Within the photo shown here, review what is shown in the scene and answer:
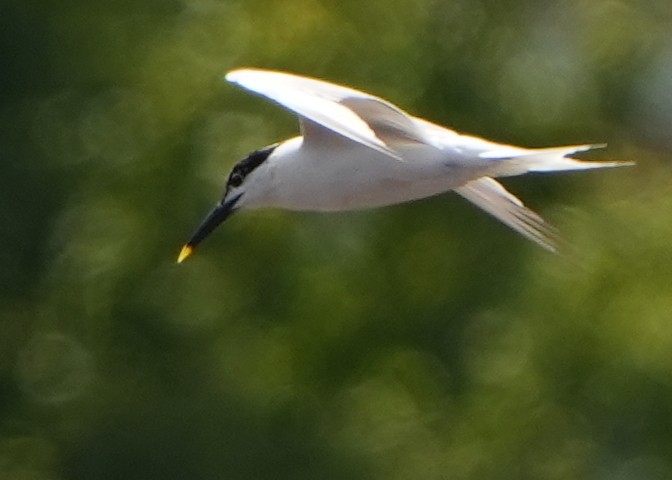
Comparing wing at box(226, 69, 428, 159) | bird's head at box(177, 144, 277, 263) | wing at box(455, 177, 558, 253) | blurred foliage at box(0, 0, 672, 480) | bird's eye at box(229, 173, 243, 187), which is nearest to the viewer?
wing at box(226, 69, 428, 159)

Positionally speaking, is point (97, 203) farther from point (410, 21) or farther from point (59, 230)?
point (410, 21)

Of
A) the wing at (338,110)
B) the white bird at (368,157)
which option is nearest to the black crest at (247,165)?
the white bird at (368,157)

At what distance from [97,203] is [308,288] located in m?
1.29

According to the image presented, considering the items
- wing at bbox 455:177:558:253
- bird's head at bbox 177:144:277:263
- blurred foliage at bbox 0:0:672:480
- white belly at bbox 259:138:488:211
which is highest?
blurred foliage at bbox 0:0:672:480

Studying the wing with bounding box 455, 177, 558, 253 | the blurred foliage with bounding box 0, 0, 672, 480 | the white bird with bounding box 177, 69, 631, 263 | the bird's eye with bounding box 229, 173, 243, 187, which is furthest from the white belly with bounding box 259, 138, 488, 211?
the blurred foliage with bounding box 0, 0, 672, 480

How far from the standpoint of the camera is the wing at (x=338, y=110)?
462cm

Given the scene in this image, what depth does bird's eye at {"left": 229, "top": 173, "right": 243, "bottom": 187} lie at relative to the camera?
5.72 m

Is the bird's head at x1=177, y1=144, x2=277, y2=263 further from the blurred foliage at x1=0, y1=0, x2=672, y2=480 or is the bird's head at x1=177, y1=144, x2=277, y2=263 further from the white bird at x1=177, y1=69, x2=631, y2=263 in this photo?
the blurred foliage at x1=0, y1=0, x2=672, y2=480

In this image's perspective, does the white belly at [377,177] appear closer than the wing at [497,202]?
Yes

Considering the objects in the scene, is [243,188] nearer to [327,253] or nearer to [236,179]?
[236,179]

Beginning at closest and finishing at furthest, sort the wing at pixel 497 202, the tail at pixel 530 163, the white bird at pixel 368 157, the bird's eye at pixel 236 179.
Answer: the white bird at pixel 368 157 → the tail at pixel 530 163 → the bird's eye at pixel 236 179 → the wing at pixel 497 202

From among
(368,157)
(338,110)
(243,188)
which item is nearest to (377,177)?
(368,157)

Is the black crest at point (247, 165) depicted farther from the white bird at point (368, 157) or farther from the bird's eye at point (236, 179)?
the white bird at point (368, 157)

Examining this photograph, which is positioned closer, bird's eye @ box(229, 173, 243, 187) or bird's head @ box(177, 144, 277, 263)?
bird's head @ box(177, 144, 277, 263)
